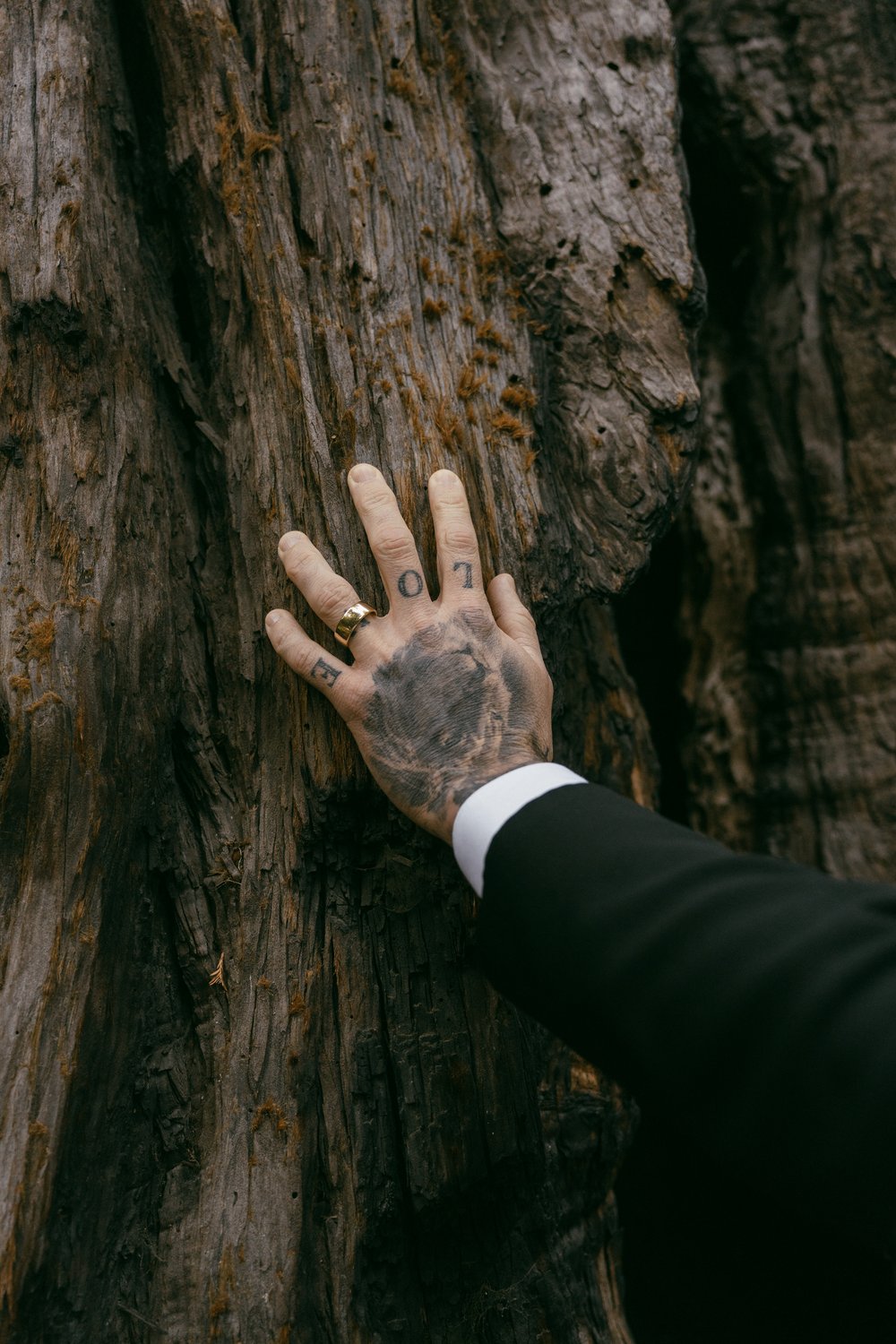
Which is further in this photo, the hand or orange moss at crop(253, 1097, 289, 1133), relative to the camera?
orange moss at crop(253, 1097, 289, 1133)

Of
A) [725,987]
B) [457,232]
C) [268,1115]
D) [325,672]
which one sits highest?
[457,232]

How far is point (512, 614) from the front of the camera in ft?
5.67

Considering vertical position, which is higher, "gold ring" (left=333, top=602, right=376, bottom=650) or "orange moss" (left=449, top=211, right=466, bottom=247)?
"orange moss" (left=449, top=211, right=466, bottom=247)

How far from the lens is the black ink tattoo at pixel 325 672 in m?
1.61

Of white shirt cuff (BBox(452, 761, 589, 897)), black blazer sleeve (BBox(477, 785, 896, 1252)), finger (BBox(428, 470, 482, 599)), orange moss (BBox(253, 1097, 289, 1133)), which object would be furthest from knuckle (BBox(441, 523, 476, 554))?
orange moss (BBox(253, 1097, 289, 1133))

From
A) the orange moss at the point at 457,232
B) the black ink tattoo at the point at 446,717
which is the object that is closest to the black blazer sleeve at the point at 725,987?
the black ink tattoo at the point at 446,717

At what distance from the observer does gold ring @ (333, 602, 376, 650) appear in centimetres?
161

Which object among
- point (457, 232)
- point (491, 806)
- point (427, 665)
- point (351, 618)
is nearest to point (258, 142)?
point (457, 232)

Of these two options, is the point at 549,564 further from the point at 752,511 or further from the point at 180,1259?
the point at 180,1259

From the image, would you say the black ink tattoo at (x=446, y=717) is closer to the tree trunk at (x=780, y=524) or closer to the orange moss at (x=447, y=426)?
the orange moss at (x=447, y=426)

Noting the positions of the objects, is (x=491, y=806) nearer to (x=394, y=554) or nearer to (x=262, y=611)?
(x=394, y=554)

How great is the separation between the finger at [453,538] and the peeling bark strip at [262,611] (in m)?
0.08

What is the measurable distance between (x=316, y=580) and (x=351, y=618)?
104 millimetres

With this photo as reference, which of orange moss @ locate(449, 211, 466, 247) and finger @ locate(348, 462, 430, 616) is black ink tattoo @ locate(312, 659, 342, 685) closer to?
finger @ locate(348, 462, 430, 616)
